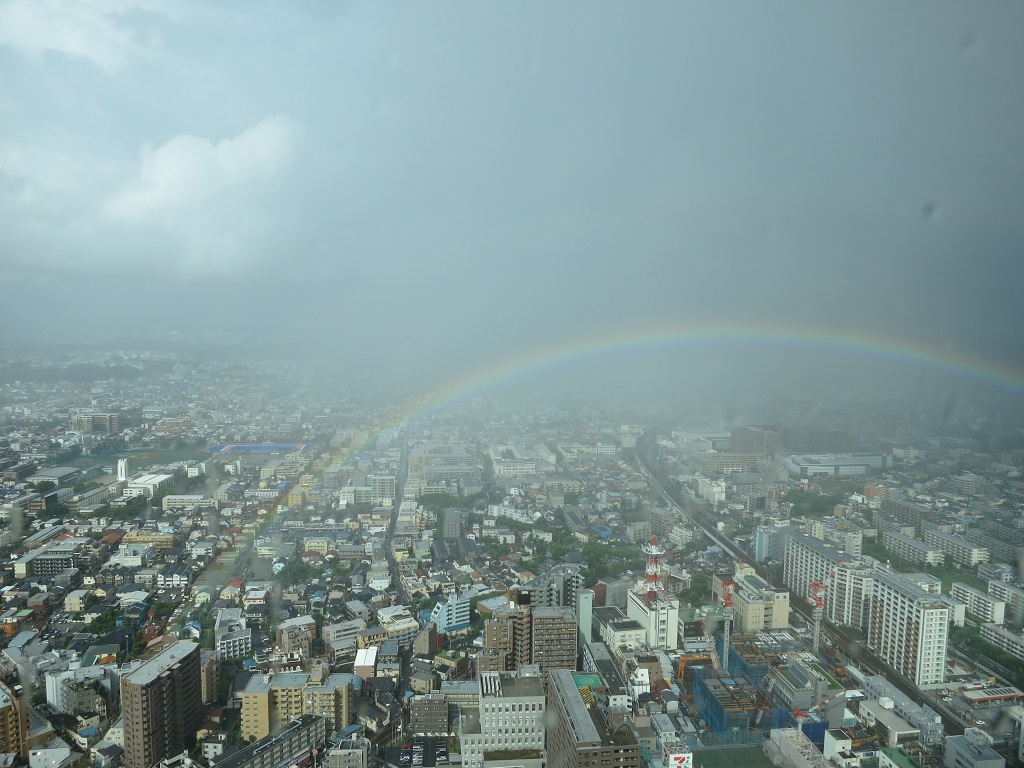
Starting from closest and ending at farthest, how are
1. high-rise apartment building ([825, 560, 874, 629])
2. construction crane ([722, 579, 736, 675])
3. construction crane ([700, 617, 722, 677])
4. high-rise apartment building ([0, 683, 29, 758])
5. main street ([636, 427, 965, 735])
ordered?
high-rise apartment building ([0, 683, 29, 758]), main street ([636, 427, 965, 735]), construction crane ([700, 617, 722, 677]), construction crane ([722, 579, 736, 675]), high-rise apartment building ([825, 560, 874, 629])

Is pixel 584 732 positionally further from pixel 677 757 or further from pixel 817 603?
pixel 817 603

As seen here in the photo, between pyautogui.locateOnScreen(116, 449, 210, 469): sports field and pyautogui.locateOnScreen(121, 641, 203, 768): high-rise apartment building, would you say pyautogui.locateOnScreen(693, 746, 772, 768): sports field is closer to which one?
pyautogui.locateOnScreen(121, 641, 203, 768): high-rise apartment building

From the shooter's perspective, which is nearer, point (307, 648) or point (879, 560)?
point (307, 648)

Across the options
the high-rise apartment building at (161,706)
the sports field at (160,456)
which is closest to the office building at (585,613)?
the high-rise apartment building at (161,706)

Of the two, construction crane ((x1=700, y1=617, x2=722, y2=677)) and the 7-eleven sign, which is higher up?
the 7-eleven sign

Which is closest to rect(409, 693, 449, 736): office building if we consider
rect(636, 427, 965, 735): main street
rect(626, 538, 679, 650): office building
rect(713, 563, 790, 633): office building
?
rect(626, 538, 679, 650): office building

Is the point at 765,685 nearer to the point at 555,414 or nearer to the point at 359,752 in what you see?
the point at 359,752

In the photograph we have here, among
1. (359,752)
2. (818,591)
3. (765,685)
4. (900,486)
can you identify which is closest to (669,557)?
(818,591)
